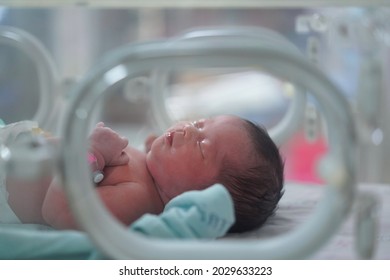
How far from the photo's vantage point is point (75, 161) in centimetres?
60

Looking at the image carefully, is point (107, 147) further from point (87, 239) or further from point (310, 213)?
point (310, 213)

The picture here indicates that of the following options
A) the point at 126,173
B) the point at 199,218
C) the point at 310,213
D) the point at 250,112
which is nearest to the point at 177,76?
the point at 250,112

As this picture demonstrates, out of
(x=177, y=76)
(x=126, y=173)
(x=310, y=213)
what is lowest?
(x=310, y=213)

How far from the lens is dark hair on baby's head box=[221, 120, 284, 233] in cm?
90

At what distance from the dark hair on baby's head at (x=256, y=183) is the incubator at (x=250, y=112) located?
0.03 metres

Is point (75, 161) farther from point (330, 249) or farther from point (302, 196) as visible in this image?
point (302, 196)

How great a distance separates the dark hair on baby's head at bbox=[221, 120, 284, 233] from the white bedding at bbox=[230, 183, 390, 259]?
26 mm

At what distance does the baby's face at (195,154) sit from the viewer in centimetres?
91

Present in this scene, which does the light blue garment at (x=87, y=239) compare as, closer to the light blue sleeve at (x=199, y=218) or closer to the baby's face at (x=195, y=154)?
the light blue sleeve at (x=199, y=218)

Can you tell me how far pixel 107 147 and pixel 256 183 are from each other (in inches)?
8.8

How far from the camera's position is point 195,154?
36.1 inches

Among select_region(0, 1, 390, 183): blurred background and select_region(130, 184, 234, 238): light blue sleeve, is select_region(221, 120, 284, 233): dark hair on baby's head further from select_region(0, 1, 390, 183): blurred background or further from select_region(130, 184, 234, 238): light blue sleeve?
select_region(0, 1, 390, 183): blurred background

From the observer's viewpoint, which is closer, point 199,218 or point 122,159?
point 199,218

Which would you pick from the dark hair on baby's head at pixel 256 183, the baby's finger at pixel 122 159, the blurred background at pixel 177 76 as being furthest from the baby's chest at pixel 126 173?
the blurred background at pixel 177 76
